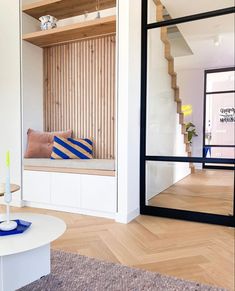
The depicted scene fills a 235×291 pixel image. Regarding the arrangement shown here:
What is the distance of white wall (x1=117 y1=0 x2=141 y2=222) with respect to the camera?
2.63 m

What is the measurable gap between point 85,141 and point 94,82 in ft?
2.55

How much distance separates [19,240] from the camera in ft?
4.23

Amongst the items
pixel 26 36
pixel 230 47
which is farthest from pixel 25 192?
pixel 230 47

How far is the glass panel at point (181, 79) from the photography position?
2.63 m

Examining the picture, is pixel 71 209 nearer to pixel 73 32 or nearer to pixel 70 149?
pixel 70 149

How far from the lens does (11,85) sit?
3279 millimetres

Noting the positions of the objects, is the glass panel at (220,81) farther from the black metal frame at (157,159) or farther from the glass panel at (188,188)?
the glass panel at (188,188)

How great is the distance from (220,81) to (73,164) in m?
→ 1.76

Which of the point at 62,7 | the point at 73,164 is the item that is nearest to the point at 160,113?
the point at 73,164

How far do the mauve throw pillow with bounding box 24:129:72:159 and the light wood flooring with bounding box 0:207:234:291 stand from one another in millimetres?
957

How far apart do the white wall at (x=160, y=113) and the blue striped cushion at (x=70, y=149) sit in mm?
823

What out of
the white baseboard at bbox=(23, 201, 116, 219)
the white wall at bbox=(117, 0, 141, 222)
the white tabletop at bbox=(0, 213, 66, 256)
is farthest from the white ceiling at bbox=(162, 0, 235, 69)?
the white tabletop at bbox=(0, 213, 66, 256)

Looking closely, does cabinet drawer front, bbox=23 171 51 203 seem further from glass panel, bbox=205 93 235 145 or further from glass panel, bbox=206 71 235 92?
glass panel, bbox=206 71 235 92

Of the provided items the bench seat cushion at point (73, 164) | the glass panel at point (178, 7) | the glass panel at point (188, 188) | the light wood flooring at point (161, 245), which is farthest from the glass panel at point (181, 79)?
the light wood flooring at point (161, 245)
